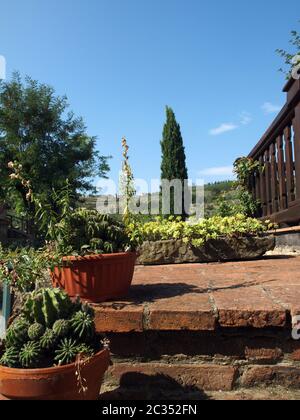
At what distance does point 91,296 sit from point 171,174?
36.5ft

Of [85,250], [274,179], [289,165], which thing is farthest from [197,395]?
[274,179]

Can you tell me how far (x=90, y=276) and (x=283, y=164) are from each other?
4407mm

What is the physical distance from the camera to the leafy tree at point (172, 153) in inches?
517

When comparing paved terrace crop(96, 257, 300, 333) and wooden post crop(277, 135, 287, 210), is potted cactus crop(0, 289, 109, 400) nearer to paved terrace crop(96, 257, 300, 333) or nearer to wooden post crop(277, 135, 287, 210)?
paved terrace crop(96, 257, 300, 333)

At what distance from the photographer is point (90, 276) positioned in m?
2.08

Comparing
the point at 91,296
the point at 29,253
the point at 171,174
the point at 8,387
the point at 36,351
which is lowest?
the point at 8,387

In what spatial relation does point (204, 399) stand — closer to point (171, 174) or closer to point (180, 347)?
point (180, 347)

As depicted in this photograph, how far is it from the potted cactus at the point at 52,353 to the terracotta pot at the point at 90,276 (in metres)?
0.39

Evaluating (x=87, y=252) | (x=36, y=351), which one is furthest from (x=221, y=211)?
(x=36, y=351)

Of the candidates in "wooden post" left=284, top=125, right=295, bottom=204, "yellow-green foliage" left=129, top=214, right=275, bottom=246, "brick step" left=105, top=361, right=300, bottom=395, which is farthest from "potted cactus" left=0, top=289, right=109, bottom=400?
"wooden post" left=284, top=125, right=295, bottom=204

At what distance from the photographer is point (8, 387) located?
4.71 ft

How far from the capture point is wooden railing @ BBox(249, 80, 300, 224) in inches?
188

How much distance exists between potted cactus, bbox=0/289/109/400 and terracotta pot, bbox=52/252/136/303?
39 cm
